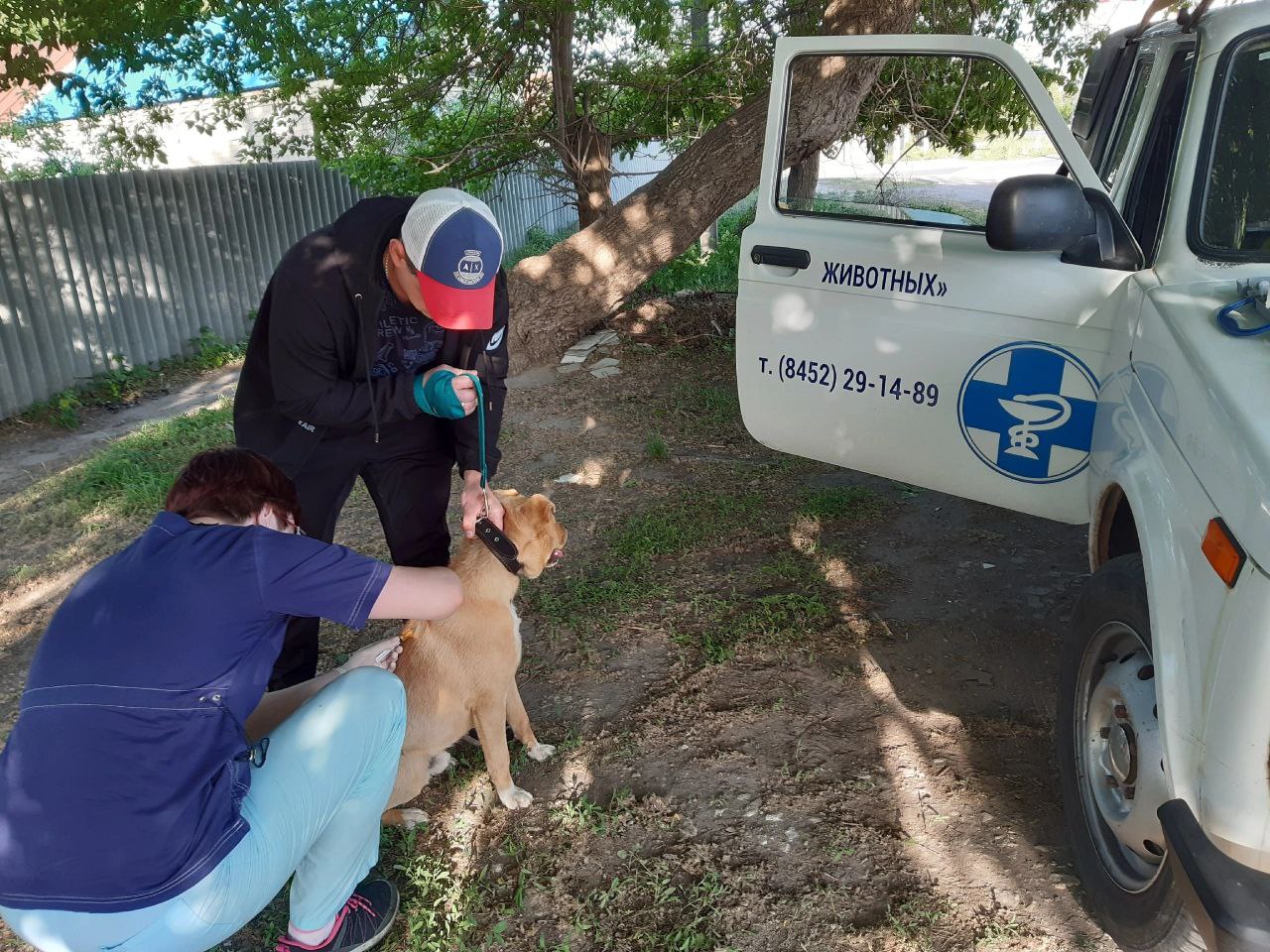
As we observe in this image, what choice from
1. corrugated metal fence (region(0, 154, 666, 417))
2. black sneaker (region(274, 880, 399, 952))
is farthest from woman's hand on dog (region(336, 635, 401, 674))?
corrugated metal fence (region(0, 154, 666, 417))

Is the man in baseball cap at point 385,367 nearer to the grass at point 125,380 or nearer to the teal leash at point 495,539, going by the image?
the teal leash at point 495,539

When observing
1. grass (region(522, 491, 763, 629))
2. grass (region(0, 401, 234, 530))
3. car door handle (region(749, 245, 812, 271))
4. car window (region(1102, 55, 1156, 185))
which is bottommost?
grass (region(0, 401, 234, 530))

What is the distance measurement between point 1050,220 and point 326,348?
209 cm

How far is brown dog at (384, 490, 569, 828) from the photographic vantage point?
273 cm

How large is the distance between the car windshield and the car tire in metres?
0.92

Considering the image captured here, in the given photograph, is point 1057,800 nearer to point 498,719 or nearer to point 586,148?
point 498,719

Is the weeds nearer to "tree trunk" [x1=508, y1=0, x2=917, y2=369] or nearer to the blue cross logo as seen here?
"tree trunk" [x1=508, y1=0, x2=917, y2=369]

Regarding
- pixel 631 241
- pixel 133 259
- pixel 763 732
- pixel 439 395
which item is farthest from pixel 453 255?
pixel 133 259

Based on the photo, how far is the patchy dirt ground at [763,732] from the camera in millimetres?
2486

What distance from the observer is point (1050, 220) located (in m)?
2.44

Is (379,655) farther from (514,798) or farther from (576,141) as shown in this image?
(576,141)

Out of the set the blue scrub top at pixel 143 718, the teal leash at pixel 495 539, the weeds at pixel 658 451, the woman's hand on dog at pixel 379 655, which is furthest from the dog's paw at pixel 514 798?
the weeds at pixel 658 451

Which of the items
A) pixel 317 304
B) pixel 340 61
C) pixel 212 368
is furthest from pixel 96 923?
pixel 212 368

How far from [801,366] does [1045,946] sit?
1.98m
